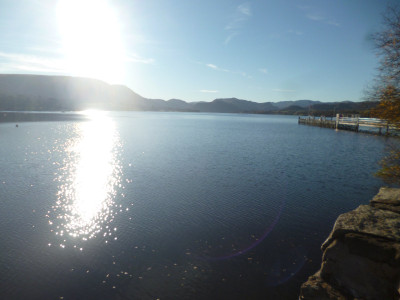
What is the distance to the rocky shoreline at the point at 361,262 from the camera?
5730 mm

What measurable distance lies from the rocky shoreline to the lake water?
4.91 feet

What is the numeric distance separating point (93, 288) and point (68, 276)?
1207 mm

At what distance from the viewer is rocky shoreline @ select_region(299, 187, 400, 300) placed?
226 inches

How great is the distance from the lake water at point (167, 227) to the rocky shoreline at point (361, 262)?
4.91ft

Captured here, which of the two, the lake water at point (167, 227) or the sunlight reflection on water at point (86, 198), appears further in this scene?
the sunlight reflection on water at point (86, 198)

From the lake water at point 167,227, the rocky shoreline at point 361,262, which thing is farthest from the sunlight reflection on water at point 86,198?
the rocky shoreline at point 361,262

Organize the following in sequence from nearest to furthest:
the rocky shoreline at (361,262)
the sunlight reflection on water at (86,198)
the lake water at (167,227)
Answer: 1. the rocky shoreline at (361,262)
2. the lake water at (167,227)
3. the sunlight reflection on water at (86,198)

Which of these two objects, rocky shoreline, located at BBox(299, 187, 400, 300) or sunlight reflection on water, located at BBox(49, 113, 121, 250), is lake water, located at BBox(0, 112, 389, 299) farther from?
rocky shoreline, located at BBox(299, 187, 400, 300)

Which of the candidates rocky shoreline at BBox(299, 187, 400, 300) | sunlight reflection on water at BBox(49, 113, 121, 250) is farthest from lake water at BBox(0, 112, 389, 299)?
rocky shoreline at BBox(299, 187, 400, 300)

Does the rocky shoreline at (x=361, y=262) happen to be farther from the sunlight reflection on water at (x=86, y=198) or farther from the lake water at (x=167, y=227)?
the sunlight reflection on water at (x=86, y=198)

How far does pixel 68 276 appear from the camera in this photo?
8.15 m

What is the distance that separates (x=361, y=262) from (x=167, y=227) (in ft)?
25.6

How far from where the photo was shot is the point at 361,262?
6.07 metres

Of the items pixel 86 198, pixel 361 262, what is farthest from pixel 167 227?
pixel 361 262
